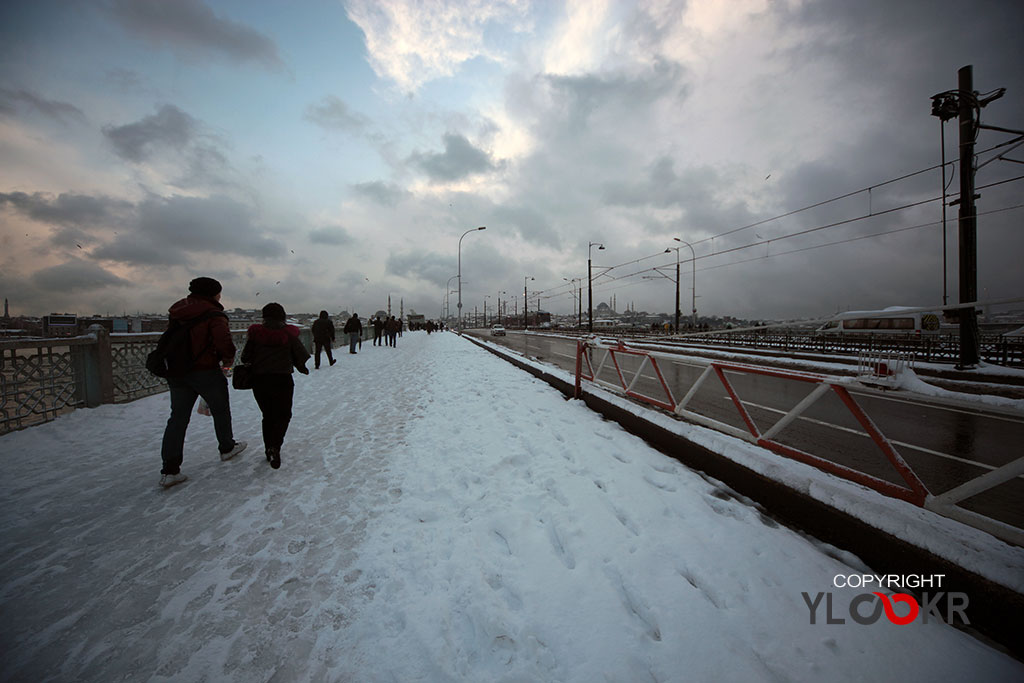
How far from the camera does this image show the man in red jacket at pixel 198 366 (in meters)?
3.55

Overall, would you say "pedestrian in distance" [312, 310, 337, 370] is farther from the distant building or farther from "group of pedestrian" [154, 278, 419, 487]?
"group of pedestrian" [154, 278, 419, 487]

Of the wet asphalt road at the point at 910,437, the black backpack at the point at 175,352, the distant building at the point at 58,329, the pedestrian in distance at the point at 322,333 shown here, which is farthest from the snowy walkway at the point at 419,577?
the pedestrian in distance at the point at 322,333

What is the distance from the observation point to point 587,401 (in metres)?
7.18

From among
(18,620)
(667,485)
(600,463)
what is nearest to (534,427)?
(600,463)

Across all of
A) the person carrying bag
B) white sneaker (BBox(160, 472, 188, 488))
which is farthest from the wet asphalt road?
white sneaker (BBox(160, 472, 188, 488))

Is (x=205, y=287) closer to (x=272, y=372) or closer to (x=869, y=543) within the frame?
(x=272, y=372)

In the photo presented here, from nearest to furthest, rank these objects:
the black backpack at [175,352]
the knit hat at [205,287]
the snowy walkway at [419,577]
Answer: the snowy walkway at [419,577]
the black backpack at [175,352]
the knit hat at [205,287]

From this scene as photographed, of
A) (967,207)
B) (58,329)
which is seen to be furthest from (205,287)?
(967,207)

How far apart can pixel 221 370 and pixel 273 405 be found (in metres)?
0.63

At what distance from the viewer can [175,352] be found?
351 centimetres

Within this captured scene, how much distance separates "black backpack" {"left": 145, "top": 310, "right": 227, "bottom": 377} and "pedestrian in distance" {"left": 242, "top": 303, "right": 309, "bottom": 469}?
19.7 inches

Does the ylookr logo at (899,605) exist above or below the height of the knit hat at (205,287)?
below

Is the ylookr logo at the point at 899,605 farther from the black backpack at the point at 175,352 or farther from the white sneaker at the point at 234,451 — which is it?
the white sneaker at the point at 234,451

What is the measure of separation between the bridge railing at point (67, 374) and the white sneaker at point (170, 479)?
370 centimetres
